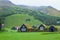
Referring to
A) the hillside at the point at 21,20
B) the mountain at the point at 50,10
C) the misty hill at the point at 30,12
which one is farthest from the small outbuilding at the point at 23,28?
the mountain at the point at 50,10

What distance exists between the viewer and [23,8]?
2508 mm

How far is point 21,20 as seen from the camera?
2.48m

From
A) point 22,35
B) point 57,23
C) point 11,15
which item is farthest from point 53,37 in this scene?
point 11,15

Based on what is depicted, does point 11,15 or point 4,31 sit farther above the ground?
point 11,15

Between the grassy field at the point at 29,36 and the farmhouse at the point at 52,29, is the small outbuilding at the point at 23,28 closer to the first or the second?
the grassy field at the point at 29,36

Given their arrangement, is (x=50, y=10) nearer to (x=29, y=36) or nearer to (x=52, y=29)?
(x=52, y=29)

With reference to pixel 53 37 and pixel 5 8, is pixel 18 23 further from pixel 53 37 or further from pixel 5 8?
pixel 53 37

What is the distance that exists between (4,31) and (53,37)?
517 mm

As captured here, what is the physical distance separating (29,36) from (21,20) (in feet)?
0.61

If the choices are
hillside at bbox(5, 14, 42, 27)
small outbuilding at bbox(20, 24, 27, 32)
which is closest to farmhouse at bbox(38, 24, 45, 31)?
hillside at bbox(5, 14, 42, 27)

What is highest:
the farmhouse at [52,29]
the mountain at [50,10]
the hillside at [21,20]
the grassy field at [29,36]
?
the mountain at [50,10]

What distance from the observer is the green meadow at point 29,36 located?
243cm

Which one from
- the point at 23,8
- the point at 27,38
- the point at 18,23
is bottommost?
the point at 27,38

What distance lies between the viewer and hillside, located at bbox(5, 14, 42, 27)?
8.11ft
